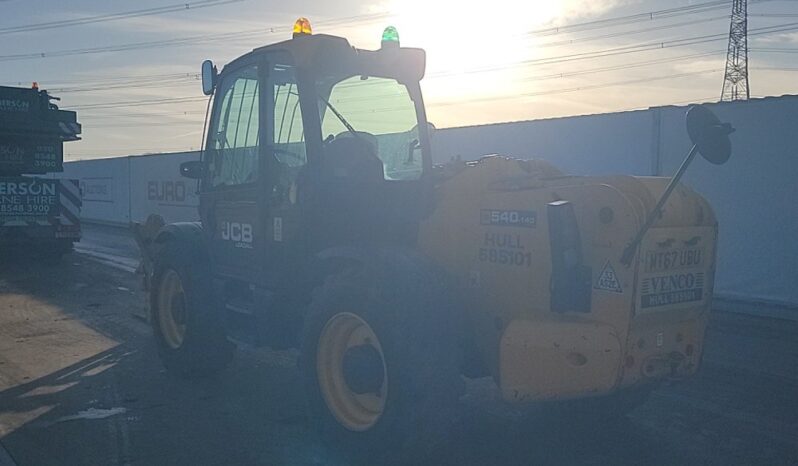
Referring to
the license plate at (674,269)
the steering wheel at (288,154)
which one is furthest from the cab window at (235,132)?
the license plate at (674,269)

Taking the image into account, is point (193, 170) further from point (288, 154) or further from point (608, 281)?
point (608, 281)

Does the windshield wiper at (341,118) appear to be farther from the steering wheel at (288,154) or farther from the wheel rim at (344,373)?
the wheel rim at (344,373)

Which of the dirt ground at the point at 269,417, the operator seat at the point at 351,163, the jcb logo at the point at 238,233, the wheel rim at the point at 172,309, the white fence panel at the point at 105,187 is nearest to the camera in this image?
the dirt ground at the point at 269,417

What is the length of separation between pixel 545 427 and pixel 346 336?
1.62 m

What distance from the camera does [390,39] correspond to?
6.15 metres

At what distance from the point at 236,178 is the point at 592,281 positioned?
317cm

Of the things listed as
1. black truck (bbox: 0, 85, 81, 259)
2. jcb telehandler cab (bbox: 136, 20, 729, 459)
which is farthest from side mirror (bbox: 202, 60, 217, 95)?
black truck (bbox: 0, 85, 81, 259)

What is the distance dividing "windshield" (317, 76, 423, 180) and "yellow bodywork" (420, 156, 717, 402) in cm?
97

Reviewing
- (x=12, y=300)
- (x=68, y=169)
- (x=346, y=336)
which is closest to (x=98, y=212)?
(x=68, y=169)

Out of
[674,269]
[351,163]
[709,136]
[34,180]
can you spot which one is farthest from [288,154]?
[34,180]

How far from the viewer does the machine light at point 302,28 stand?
5848 millimetres

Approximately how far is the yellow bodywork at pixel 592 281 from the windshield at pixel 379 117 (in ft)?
3.19

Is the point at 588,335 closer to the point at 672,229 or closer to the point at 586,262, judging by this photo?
the point at 586,262

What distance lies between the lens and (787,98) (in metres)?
11.1
